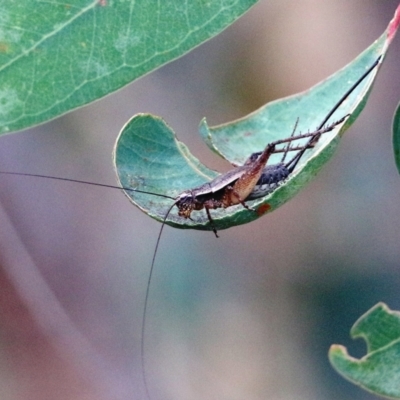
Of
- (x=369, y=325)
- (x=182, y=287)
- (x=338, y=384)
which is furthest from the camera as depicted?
(x=182, y=287)

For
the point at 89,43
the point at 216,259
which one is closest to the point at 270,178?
the point at 89,43

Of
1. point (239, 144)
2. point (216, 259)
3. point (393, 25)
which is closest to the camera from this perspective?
point (393, 25)

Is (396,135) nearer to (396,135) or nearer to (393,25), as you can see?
(396,135)

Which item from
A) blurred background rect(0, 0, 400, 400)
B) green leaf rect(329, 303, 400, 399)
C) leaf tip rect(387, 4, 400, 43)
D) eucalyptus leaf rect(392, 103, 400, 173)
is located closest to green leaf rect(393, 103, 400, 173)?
eucalyptus leaf rect(392, 103, 400, 173)

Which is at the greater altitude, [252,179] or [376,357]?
[252,179]

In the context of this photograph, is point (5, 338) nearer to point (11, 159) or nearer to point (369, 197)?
point (11, 159)

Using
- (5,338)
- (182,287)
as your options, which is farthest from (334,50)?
(5,338)

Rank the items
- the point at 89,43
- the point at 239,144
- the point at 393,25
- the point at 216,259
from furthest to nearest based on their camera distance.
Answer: the point at 216,259 → the point at 239,144 → the point at 393,25 → the point at 89,43
